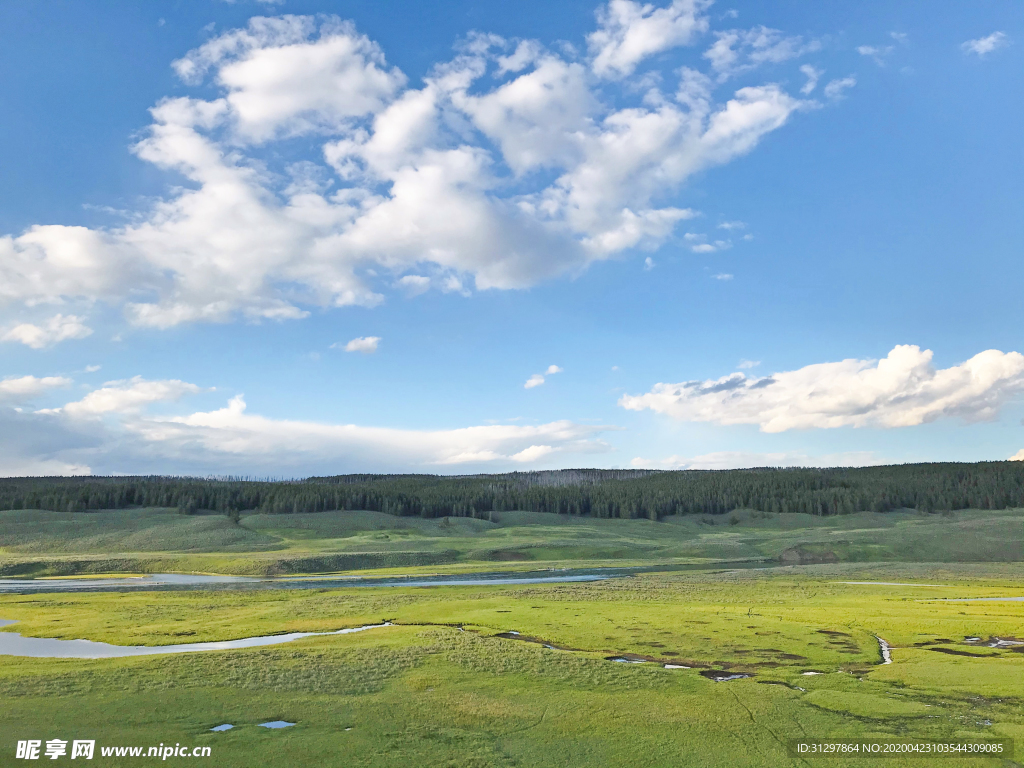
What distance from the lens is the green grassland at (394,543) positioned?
369ft

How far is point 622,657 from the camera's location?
116 feet

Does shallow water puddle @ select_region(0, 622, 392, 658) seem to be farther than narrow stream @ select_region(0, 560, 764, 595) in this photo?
No

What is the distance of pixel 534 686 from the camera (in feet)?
94.4

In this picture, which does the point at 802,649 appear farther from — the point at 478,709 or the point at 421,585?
the point at 421,585

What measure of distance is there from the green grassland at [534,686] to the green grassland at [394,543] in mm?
62437

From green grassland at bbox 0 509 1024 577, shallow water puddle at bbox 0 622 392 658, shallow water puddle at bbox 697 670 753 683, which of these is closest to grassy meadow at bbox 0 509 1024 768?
shallow water puddle at bbox 697 670 753 683

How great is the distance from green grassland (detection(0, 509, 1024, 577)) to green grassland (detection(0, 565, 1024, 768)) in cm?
6244

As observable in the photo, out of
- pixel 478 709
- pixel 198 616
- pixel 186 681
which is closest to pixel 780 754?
pixel 478 709

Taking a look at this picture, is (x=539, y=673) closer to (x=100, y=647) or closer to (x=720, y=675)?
(x=720, y=675)

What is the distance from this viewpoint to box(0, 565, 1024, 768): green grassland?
2150 centimetres

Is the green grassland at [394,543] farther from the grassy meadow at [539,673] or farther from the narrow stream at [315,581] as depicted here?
the grassy meadow at [539,673]

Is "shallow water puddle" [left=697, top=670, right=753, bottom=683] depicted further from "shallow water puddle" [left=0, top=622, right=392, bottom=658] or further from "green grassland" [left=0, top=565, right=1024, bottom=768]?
"shallow water puddle" [left=0, top=622, right=392, bottom=658]

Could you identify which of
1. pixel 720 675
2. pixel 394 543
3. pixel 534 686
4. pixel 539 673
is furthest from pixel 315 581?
pixel 720 675

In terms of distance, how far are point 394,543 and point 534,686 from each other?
11413 cm
